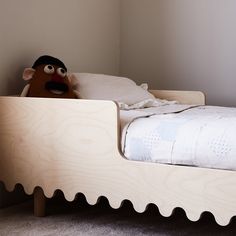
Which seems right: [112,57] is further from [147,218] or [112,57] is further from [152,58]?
[147,218]

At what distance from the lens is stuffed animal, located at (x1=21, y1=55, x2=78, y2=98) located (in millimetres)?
1757

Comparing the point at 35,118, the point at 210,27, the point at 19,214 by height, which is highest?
the point at 210,27

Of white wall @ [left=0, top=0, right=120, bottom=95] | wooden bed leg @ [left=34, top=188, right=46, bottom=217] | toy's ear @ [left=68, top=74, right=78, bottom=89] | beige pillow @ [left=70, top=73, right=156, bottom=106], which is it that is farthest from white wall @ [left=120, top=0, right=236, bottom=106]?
wooden bed leg @ [left=34, top=188, right=46, bottom=217]

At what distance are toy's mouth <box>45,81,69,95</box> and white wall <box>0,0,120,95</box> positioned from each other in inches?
7.0

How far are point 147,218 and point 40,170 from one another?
435mm

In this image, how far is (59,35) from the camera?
211cm

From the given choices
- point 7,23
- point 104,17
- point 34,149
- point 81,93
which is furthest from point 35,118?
point 104,17

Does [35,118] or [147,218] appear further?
[147,218]

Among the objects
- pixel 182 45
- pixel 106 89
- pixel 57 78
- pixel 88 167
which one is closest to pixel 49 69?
pixel 57 78

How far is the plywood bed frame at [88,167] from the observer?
1.31 m

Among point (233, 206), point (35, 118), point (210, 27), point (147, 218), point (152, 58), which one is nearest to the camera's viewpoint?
point (233, 206)

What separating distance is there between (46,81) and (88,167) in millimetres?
451

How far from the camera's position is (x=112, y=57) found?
2562mm

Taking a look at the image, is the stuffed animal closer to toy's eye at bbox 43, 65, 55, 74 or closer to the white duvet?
toy's eye at bbox 43, 65, 55, 74
